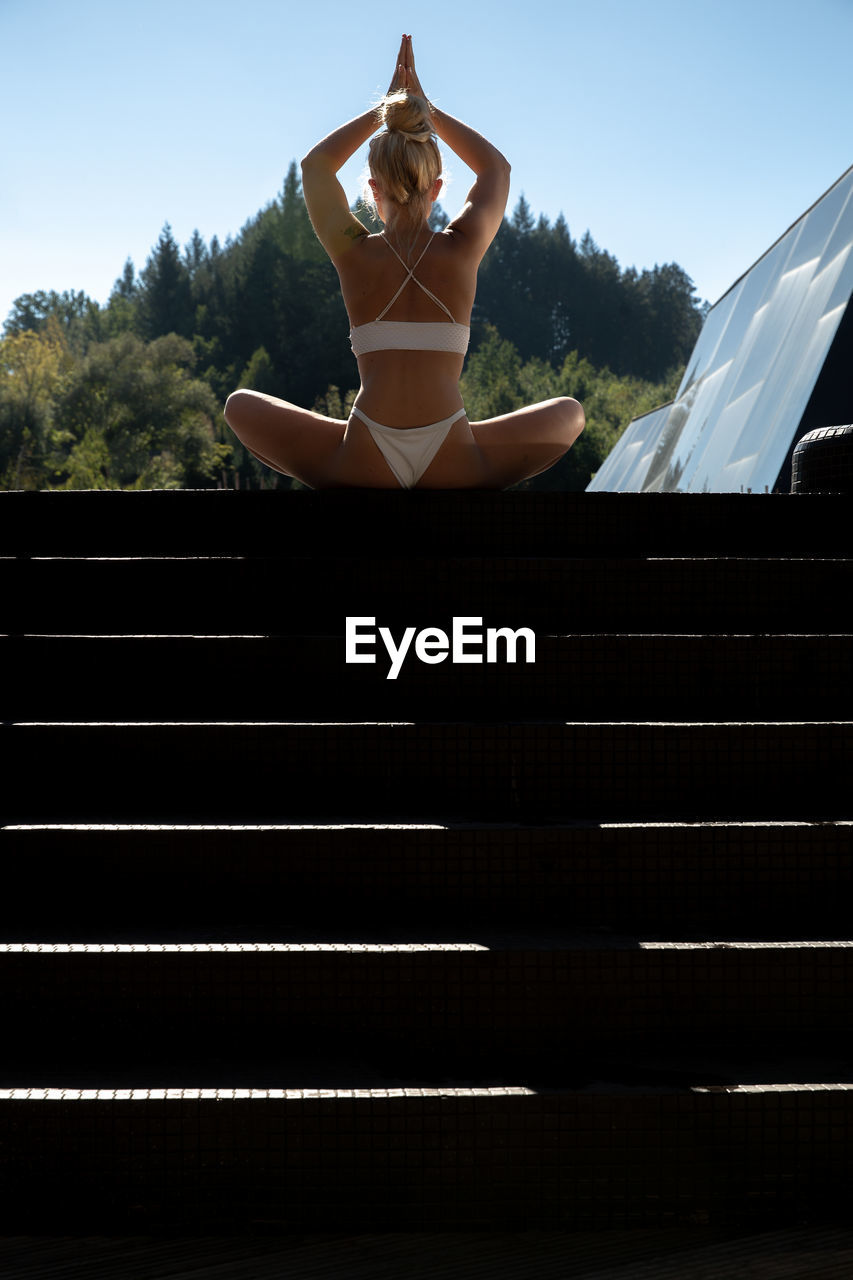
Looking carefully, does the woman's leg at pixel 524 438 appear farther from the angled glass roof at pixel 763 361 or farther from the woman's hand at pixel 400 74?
the angled glass roof at pixel 763 361

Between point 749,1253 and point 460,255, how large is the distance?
2774 mm

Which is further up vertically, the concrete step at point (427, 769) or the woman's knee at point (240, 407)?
the woman's knee at point (240, 407)

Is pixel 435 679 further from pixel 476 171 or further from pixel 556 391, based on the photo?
pixel 556 391

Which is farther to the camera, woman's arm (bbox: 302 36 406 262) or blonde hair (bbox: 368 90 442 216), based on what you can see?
woman's arm (bbox: 302 36 406 262)

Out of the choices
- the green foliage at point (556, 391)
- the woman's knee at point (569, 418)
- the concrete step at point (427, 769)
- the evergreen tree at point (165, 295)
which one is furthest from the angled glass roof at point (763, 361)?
the evergreen tree at point (165, 295)

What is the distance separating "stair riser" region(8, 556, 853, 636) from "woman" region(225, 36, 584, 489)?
50 cm

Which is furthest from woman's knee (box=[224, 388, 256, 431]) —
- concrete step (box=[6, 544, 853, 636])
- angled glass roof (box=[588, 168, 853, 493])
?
angled glass roof (box=[588, 168, 853, 493])

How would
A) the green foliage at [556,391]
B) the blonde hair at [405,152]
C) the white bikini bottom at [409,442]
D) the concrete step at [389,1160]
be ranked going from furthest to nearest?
the green foliage at [556,391], the white bikini bottom at [409,442], the blonde hair at [405,152], the concrete step at [389,1160]

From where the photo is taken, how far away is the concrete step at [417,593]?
315cm

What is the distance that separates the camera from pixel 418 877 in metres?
2.44

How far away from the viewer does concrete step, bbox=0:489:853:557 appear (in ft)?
11.1

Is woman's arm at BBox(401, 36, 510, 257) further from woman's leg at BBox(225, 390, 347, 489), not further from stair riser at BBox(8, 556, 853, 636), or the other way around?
stair riser at BBox(8, 556, 853, 636)

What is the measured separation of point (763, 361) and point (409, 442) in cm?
812

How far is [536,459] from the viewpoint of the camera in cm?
364
